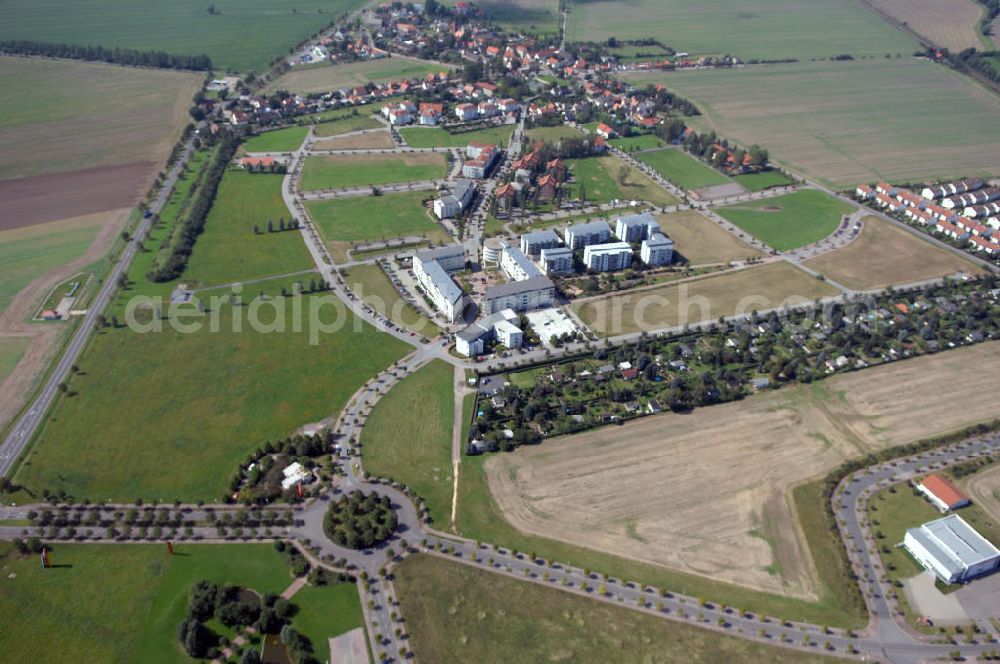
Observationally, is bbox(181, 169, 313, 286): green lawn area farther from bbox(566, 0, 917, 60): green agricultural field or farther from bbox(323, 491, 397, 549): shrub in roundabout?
bbox(566, 0, 917, 60): green agricultural field

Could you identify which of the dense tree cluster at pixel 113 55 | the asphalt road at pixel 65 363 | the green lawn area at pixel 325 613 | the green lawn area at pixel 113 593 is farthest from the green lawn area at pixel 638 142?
the dense tree cluster at pixel 113 55

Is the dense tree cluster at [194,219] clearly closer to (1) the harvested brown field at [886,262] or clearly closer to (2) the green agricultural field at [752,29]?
(1) the harvested brown field at [886,262]

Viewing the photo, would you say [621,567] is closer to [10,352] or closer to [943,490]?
[943,490]

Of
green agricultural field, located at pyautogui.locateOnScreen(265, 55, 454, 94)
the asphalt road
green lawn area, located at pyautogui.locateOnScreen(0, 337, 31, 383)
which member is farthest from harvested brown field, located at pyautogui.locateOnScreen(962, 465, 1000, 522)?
green agricultural field, located at pyautogui.locateOnScreen(265, 55, 454, 94)

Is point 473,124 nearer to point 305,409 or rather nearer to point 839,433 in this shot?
point 305,409

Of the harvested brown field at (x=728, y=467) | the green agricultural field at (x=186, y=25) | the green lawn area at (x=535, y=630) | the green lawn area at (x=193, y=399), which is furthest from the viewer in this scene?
the green agricultural field at (x=186, y=25)

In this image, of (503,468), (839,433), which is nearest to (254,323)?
(503,468)
